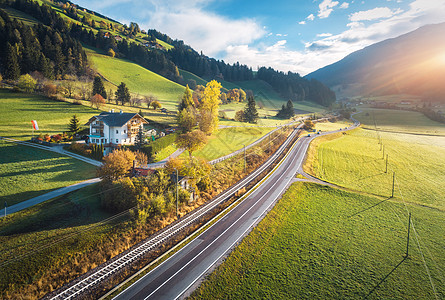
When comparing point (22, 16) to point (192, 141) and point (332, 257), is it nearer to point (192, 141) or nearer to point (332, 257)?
point (192, 141)

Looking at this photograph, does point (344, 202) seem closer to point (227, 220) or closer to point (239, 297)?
point (227, 220)

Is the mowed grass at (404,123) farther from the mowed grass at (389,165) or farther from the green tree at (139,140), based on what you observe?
the green tree at (139,140)

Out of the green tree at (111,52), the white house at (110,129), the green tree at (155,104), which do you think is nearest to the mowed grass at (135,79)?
the green tree at (111,52)

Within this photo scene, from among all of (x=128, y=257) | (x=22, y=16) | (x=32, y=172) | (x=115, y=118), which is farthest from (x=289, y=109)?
(x=22, y=16)

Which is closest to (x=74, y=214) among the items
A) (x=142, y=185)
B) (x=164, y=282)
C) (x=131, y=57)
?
(x=142, y=185)

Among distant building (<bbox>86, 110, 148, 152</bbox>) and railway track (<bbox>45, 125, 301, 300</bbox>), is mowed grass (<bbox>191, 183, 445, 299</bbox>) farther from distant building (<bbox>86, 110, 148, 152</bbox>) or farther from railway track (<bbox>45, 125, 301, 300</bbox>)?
distant building (<bbox>86, 110, 148, 152</bbox>)

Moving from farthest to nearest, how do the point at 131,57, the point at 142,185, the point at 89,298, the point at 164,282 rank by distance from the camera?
the point at 131,57 → the point at 142,185 → the point at 164,282 → the point at 89,298
